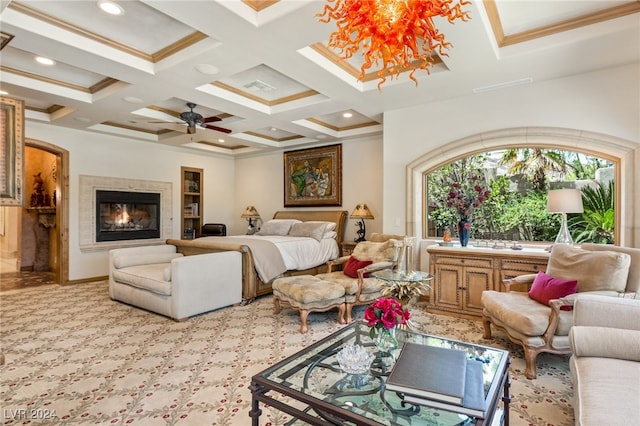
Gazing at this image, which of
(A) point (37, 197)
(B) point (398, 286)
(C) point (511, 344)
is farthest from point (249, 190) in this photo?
(C) point (511, 344)

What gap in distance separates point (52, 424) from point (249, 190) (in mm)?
6498

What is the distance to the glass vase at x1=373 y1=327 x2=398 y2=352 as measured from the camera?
2.07 metres

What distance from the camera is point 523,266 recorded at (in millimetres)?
3654

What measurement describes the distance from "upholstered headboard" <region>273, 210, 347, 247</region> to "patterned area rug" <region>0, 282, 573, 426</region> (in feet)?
7.71

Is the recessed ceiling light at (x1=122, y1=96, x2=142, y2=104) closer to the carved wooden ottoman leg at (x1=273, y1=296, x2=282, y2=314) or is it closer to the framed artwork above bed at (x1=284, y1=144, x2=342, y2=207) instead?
the carved wooden ottoman leg at (x1=273, y1=296, x2=282, y2=314)

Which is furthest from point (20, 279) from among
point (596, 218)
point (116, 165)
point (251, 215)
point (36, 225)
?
point (596, 218)

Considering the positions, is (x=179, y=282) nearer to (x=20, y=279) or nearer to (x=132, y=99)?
(x=132, y=99)

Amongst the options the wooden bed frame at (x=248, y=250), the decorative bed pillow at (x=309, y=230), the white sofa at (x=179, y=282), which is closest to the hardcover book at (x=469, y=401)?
the white sofa at (x=179, y=282)

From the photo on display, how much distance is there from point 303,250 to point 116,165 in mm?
4010

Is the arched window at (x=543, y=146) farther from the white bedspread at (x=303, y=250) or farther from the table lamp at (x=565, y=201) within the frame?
the white bedspread at (x=303, y=250)

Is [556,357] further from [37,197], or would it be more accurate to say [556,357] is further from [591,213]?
[37,197]

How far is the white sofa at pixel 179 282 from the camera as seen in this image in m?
3.99

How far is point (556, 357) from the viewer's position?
9.81 ft

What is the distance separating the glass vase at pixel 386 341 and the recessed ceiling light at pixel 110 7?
3.16 meters
